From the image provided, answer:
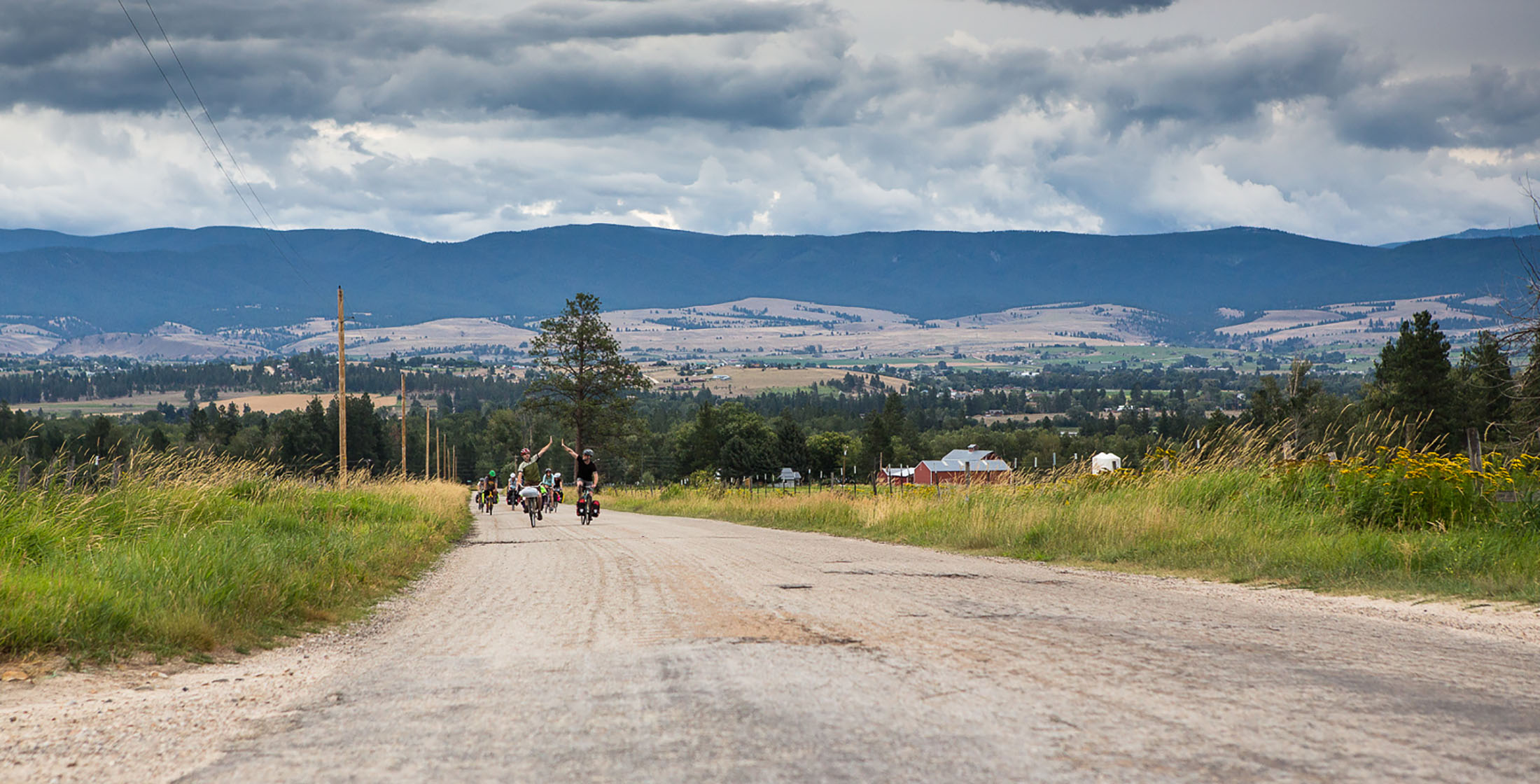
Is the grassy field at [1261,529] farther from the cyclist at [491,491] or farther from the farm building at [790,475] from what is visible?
the farm building at [790,475]

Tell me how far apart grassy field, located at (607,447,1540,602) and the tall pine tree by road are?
5298 cm

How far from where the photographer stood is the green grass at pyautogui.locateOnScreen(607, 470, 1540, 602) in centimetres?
1190

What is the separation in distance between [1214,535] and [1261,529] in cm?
62

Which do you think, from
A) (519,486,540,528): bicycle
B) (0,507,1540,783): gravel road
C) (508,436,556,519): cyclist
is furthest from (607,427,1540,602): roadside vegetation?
(508,436,556,519): cyclist

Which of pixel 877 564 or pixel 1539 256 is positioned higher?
pixel 1539 256

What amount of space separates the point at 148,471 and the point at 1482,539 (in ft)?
54.8

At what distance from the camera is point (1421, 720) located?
18.0 feet

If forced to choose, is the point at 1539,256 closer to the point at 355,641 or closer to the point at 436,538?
the point at 355,641

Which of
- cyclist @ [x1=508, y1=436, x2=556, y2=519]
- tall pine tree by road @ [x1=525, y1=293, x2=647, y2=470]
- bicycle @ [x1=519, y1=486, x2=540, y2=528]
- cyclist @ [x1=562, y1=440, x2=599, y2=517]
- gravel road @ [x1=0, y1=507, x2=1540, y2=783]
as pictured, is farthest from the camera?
tall pine tree by road @ [x1=525, y1=293, x2=647, y2=470]

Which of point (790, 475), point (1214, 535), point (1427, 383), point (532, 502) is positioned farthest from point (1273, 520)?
point (790, 475)

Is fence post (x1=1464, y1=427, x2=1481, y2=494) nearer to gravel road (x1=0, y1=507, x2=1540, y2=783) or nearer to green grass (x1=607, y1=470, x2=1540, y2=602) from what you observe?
green grass (x1=607, y1=470, x2=1540, y2=602)

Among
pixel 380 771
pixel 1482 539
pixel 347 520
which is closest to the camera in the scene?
pixel 380 771

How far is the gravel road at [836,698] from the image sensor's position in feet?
16.2

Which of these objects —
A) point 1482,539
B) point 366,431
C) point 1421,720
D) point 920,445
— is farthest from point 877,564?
point 920,445
